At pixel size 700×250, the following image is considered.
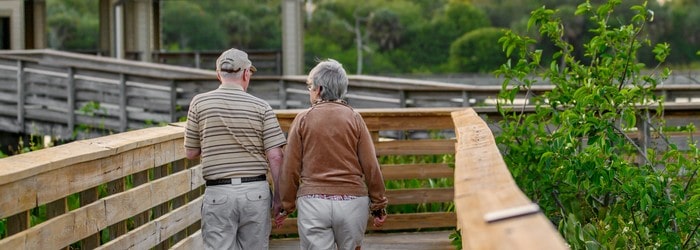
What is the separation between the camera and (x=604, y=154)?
9.00m

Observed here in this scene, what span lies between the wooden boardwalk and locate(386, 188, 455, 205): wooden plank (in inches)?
10.4

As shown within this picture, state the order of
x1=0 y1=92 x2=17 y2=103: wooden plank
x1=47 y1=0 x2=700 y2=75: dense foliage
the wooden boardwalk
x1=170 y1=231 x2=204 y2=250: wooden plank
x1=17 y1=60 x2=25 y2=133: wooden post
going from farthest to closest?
x1=47 y1=0 x2=700 y2=75: dense foliage
x1=0 y1=92 x2=17 y2=103: wooden plank
x1=17 y1=60 x2=25 y2=133: wooden post
the wooden boardwalk
x1=170 y1=231 x2=204 y2=250: wooden plank

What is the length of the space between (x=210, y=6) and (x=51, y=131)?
2521 inches

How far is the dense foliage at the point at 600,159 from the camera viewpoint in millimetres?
8734

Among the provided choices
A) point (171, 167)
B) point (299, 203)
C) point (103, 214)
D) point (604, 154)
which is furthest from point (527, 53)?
point (103, 214)

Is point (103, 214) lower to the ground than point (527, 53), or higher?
lower

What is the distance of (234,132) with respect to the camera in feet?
23.4

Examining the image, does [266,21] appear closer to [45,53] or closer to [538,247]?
[45,53]

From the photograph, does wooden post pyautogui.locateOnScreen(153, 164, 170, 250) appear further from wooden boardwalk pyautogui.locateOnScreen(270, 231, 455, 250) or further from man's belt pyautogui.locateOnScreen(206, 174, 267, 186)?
wooden boardwalk pyautogui.locateOnScreen(270, 231, 455, 250)

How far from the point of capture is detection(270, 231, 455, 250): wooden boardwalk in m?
10.3

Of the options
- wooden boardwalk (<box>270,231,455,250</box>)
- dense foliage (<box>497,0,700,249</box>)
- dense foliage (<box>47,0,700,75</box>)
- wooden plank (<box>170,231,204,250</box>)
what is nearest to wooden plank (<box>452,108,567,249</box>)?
dense foliage (<box>497,0,700,249</box>)

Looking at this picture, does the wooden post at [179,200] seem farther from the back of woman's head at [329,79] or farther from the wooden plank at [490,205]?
the wooden plank at [490,205]

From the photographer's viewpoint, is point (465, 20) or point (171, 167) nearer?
point (171, 167)

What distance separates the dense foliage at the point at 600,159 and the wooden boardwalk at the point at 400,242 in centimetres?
78
